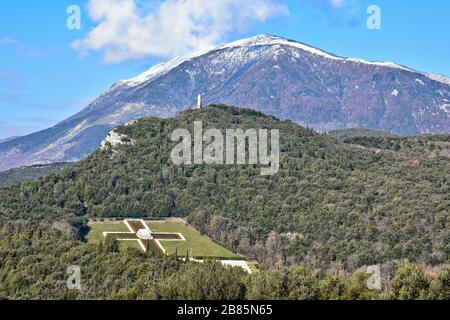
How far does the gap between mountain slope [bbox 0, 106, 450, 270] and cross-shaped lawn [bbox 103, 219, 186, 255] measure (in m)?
7.85

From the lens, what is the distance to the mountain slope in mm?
96500

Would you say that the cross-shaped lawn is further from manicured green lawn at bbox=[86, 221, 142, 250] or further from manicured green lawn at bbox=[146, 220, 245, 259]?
manicured green lawn at bbox=[146, 220, 245, 259]

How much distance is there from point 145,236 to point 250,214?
68.3 ft

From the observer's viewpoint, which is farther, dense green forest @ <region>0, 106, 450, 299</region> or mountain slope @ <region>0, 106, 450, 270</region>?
mountain slope @ <region>0, 106, 450, 270</region>

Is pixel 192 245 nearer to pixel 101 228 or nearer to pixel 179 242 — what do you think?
pixel 179 242

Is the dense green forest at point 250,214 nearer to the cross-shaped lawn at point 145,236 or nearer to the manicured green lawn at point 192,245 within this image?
the manicured green lawn at point 192,245

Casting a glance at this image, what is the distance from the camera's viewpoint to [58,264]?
7088cm

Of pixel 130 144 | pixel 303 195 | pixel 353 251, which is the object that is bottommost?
pixel 353 251

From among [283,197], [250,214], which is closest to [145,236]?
[250,214]

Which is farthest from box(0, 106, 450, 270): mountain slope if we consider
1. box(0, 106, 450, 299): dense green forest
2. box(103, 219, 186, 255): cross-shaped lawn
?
box(103, 219, 186, 255): cross-shaped lawn

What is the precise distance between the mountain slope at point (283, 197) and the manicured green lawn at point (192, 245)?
2864 millimetres
